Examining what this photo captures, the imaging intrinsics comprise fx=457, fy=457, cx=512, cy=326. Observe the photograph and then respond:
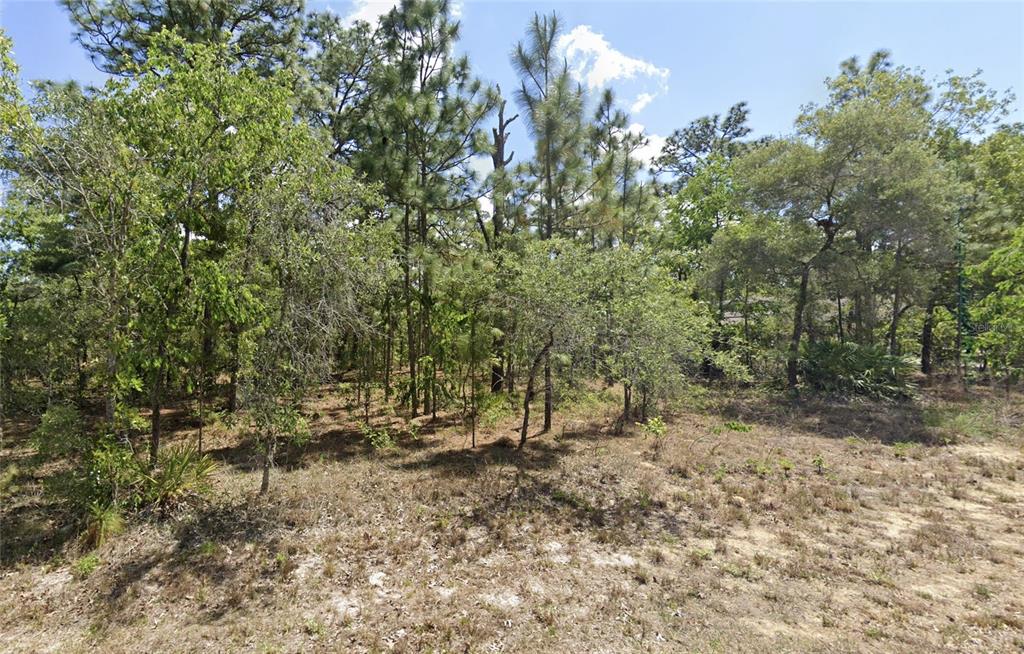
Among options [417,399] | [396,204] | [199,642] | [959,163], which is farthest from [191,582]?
[959,163]

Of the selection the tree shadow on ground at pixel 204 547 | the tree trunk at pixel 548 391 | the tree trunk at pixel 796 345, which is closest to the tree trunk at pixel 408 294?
the tree trunk at pixel 548 391

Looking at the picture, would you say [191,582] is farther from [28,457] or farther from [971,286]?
[971,286]

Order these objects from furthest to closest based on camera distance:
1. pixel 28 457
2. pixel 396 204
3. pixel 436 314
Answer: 1. pixel 396 204
2. pixel 436 314
3. pixel 28 457

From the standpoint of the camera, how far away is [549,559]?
20.5 ft

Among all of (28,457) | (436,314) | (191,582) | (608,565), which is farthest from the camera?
(436,314)

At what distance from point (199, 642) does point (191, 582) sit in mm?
1274

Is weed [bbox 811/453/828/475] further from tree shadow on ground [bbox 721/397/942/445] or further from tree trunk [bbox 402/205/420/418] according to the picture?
tree trunk [bbox 402/205/420/418]

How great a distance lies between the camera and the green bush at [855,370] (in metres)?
16.9

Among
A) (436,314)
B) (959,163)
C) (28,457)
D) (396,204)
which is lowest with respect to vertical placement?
(28,457)

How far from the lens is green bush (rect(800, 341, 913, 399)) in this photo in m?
16.9

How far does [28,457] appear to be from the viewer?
9.09 m

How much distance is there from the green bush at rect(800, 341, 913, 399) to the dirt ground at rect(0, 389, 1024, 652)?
656 centimetres

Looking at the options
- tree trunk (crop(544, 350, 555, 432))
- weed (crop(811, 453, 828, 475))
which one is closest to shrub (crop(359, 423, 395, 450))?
tree trunk (crop(544, 350, 555, 432))

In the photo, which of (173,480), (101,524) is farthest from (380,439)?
(101,524)
